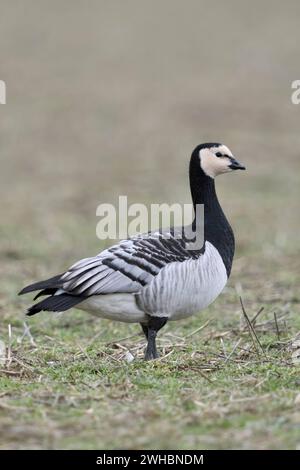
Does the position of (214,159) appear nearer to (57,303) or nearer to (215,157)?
(215,157)

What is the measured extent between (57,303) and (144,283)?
27.0 inches

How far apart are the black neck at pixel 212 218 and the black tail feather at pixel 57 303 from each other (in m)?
1.32

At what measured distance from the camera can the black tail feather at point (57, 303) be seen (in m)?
6.55

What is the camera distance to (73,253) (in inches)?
508

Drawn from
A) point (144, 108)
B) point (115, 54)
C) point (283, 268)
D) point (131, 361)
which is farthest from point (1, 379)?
point (115, 54)

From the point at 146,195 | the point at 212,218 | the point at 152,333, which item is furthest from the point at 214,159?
the point at 146,195

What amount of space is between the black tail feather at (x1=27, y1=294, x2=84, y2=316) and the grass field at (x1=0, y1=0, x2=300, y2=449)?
1.49ft

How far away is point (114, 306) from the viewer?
22.5 feet

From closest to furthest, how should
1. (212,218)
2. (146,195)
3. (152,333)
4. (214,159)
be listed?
(152,333), (212,218), (214,159), (146,195)

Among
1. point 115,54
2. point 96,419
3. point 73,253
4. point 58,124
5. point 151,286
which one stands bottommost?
point 96,419

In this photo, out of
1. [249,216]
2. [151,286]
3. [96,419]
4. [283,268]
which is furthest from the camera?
[249,216]

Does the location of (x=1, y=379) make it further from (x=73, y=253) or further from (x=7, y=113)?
(x=7, y=113)

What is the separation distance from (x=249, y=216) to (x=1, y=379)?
932 centimetres

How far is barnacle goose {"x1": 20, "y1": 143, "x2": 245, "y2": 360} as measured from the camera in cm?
670
